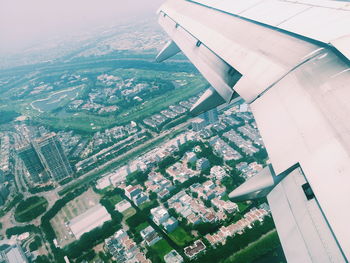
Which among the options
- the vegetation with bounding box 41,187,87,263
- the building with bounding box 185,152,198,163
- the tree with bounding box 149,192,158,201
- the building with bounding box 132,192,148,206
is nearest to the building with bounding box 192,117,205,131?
the building with bounding box 185,152,198,163

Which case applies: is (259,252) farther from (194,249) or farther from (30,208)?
(30,208)

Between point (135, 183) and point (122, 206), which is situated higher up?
point (135, 183)

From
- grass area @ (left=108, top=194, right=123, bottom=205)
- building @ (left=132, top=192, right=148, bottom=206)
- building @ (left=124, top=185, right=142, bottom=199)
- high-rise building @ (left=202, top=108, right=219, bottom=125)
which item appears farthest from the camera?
high-rise building @ (left=202, top=108, right=219, bottom=125)

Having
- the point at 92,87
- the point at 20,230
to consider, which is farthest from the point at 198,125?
the point at 92,87

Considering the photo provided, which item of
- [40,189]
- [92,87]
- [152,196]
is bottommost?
[152,196]

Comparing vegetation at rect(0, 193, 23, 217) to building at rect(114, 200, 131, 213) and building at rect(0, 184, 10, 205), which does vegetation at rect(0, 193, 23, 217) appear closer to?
building at rect(0, 184, 10, 205)

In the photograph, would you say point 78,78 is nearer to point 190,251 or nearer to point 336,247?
point 190,251
